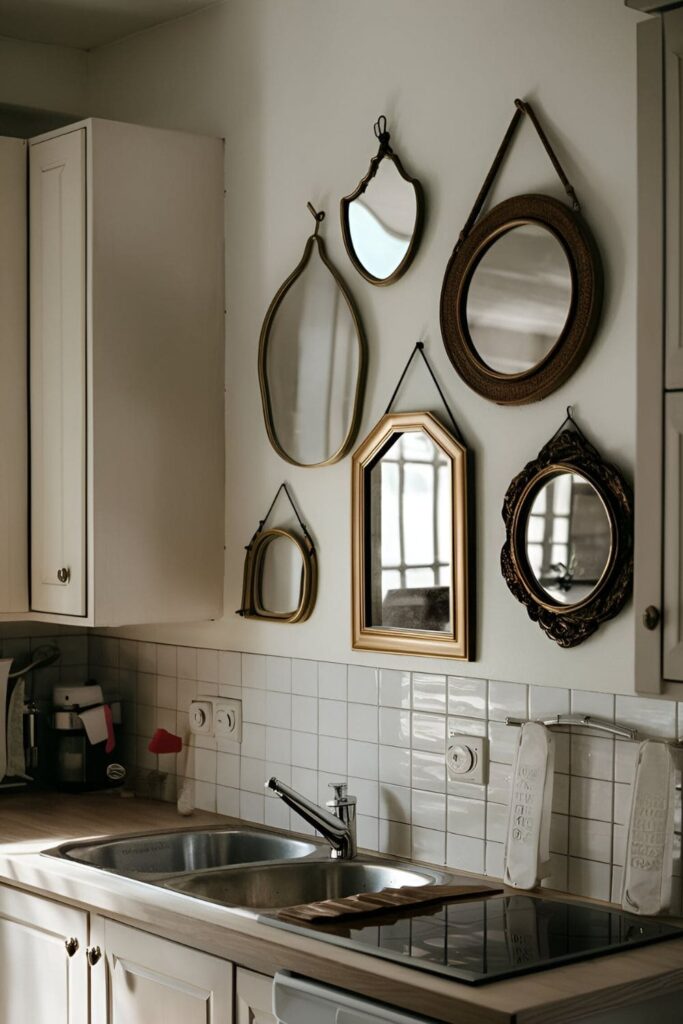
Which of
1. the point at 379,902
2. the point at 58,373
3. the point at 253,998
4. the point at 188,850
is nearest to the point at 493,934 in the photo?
the point at 379,902

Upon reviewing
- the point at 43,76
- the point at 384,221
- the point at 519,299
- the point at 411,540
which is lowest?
the point at 411,540

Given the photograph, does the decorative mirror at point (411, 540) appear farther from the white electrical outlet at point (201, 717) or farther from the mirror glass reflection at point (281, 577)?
the white electrical outlet at point (201, 717)

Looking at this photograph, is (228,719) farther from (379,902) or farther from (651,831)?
(651,831)

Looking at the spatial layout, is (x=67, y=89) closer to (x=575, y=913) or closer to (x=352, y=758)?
(x=352, y=758)

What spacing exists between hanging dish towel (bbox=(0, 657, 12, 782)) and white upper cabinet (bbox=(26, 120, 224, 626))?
1.01 ft

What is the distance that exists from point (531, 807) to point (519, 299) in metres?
0.95

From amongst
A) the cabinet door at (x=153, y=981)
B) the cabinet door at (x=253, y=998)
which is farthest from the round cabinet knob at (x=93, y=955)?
the cabinet door at (x=253, y=998)

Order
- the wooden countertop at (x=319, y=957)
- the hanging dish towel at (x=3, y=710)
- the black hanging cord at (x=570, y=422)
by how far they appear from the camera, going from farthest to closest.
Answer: the hanging dish towel at (x=3, y=710), the black hanging cord at (x=570, y=422), the wooden countertop at (x=319, y=957)

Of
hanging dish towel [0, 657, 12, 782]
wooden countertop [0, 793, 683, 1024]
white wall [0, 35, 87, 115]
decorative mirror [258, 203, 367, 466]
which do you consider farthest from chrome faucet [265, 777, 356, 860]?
white wall [0, 35, 87, 115]

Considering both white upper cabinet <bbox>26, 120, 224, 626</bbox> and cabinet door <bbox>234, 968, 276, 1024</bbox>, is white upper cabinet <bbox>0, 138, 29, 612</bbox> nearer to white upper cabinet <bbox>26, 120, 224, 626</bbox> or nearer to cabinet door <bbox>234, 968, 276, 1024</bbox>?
white upper cabinet <bbox>26, 120, 224, 626</bbox>

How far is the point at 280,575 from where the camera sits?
3.13 metres

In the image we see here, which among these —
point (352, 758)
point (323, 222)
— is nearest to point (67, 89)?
point (323, 222)

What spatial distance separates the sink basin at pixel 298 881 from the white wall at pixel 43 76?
2.10 metres

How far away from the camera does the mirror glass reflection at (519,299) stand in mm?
2479
